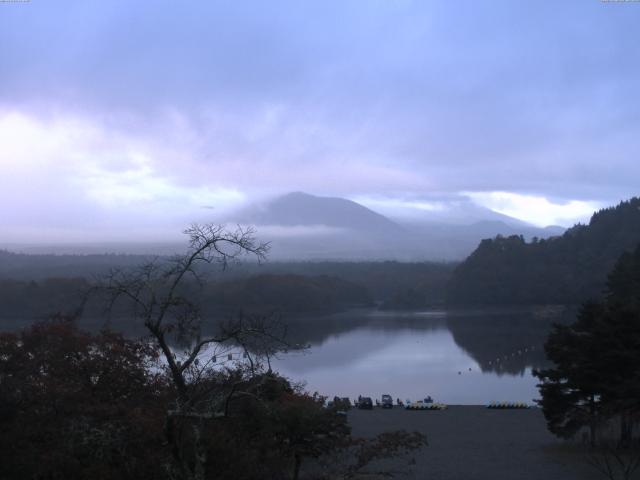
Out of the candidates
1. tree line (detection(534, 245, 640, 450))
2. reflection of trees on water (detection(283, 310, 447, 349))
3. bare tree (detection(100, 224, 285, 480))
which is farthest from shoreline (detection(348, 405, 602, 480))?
reflection of trees on water (detection(283, 310, 447, 349))

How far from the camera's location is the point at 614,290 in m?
17.3

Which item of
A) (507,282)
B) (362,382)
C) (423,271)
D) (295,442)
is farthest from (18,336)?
(423,271)

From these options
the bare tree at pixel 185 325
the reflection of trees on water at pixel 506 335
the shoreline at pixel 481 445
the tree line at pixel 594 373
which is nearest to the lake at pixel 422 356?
the reflection of trees on water at pixel 506 335

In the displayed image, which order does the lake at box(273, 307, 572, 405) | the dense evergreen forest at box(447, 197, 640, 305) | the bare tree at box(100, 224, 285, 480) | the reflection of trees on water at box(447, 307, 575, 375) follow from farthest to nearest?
the dense evergreen forest at box(447, 197, 640, 305) → the reflection of trees on water at box(447, 307, 575, 375) → the lake at box(273, 307, 572, 405) → the bare tree at box(100, 224, 285, 480)

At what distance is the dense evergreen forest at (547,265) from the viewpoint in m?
37.4

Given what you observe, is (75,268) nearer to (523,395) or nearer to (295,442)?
(523,395)

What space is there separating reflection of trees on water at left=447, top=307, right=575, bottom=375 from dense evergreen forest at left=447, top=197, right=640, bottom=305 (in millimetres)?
2461

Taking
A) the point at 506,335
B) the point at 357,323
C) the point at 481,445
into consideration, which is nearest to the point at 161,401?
the point at 481,445

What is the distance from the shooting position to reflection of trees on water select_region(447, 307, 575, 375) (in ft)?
61.0

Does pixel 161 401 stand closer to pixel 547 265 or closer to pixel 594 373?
pixel 594 373

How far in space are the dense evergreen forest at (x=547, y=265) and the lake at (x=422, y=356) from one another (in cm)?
537

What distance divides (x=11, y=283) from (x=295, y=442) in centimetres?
2357

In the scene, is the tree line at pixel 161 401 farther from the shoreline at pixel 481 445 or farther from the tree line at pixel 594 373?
the tree line at pixel 594 373

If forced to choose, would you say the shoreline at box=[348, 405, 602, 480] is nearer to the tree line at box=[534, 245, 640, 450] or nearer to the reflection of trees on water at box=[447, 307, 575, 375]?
the tree line at box=[534, 245, 640, 450]
